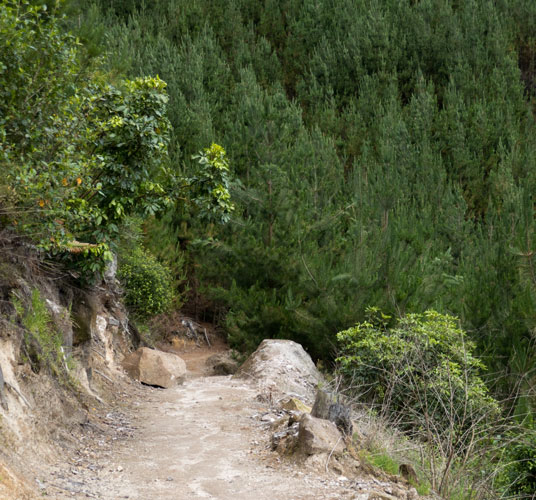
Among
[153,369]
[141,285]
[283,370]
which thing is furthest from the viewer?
[141,285]

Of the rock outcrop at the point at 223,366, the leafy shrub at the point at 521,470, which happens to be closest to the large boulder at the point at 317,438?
the leafy shrub at the point at 521,470

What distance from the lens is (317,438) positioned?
5.77m

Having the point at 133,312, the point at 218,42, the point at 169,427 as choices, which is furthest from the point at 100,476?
the point at 218,42

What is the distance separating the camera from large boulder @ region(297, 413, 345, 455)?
5.71m

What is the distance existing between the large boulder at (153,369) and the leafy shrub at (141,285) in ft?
12.4

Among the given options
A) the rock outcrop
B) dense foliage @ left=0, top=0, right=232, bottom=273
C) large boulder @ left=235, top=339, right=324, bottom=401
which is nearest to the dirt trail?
large boulder @ left=235, top=339, right=324, bottom=401

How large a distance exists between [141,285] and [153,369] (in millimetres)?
4317

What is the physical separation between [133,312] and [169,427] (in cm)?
723

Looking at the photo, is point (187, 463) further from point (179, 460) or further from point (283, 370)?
point (283, 370)

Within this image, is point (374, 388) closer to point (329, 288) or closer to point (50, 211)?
point (329, 288)

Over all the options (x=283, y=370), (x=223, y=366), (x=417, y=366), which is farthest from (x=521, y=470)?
(x=223, y=366)

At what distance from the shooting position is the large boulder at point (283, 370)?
363 inches

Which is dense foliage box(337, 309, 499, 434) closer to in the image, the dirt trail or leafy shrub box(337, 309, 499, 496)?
leafy shrub box(337, 309, 499, 496)

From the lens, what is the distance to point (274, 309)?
38.9 feet
